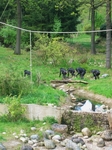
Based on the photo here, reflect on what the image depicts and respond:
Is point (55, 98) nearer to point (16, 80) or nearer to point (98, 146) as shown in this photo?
point (16, 80)

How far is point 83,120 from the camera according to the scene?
13.6 meters

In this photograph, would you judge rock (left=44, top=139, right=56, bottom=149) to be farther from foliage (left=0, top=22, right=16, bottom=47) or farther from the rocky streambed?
foliage (left=0, top=22, right=16, bottom=47)

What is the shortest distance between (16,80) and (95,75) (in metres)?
5.95

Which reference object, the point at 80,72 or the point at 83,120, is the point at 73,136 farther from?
the point at 80,72

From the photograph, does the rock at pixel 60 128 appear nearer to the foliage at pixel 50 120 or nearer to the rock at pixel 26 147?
the foliage at pixel 50 120

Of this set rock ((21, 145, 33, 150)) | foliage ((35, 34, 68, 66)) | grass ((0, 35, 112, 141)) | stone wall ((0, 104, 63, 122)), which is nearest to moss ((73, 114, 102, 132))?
stone wall ((0, 104, 63, 122))

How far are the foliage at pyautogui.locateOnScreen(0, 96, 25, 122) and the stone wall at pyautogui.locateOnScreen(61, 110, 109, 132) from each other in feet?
5.20

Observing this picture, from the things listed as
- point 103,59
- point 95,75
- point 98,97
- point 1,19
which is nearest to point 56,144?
point 98,97

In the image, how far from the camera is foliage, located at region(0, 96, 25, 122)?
13.7m

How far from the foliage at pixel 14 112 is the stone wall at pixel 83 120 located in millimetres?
1586

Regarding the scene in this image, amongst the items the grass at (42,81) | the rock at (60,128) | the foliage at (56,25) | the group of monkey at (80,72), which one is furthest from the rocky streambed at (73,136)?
the foliage at (56,25)

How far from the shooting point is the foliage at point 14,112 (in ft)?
44.8

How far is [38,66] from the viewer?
23.5 m

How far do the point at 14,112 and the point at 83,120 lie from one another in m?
2.57
